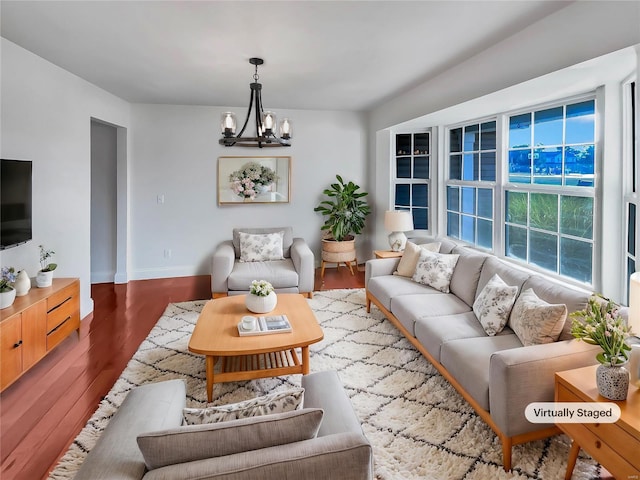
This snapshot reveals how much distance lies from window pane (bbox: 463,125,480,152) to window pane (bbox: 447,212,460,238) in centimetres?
85

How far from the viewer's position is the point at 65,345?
3391mm

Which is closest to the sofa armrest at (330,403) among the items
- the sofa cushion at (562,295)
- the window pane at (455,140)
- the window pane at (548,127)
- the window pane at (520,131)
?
the sofa cushion at (562,295)

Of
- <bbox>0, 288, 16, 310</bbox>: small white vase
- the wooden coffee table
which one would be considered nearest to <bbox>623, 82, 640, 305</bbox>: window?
the wooden coffee table

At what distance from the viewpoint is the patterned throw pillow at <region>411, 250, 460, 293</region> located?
360cm

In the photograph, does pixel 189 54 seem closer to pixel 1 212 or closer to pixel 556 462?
pixel 1 212

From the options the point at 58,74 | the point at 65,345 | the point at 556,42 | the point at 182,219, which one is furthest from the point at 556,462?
the point at 182,219

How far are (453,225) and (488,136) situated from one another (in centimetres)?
125

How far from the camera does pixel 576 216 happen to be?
3076mm

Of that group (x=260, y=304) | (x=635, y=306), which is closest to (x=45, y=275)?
(x=260, y=304)

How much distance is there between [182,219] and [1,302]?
3113 millimetres

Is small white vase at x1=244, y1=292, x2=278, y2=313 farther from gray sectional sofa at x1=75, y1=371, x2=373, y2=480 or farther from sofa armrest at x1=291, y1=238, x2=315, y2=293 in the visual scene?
gray sectional sofa at x1=75, y1=371, x2=373, y2=480

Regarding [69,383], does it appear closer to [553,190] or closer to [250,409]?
[250,409]

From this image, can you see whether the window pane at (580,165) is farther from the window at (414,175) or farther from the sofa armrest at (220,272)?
the sofa armrest at (220,272)

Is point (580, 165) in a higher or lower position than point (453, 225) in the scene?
higher
